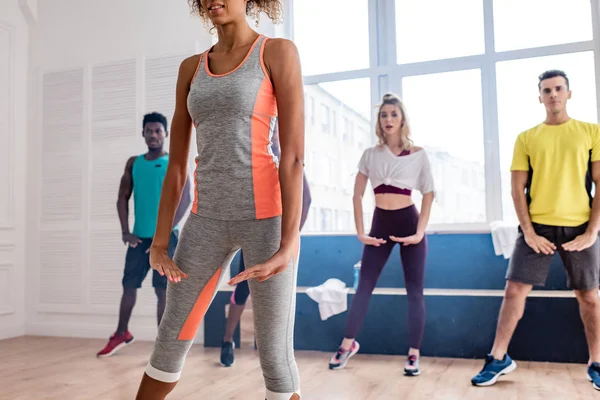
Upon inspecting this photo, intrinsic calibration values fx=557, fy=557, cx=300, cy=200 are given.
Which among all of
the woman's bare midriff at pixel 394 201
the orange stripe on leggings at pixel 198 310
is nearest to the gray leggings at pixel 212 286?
the orange stripe on leggings at pixel 198 310

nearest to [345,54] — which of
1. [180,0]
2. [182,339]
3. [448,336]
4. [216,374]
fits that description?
[180,0]

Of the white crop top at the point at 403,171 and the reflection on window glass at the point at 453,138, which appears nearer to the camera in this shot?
the white crop top at the point at 403,171

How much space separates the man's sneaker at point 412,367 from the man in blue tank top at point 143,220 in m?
1.49

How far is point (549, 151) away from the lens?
2611 millimetres

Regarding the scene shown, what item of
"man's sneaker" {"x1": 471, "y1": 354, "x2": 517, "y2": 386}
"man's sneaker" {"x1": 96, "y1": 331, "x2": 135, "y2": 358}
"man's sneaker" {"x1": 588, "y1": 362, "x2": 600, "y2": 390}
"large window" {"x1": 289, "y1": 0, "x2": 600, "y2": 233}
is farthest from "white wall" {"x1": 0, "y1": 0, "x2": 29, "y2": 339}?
"man's sneaker" {"x1": 588, "y1": 362, "x2": 600, "y2": 390}

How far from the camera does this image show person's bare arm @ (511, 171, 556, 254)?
8.35 ft

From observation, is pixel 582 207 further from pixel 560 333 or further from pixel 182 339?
pixel 182 339

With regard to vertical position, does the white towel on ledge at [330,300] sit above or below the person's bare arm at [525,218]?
below

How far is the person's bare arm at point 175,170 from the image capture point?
123 cm

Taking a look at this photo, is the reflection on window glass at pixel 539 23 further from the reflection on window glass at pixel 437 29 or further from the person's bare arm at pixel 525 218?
the person's bare arm at pixel 525 218

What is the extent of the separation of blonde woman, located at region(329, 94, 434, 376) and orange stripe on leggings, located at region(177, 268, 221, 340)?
6.43 ft

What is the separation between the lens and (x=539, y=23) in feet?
13.1

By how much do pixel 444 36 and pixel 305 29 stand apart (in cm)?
113

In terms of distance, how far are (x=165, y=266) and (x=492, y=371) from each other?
1.96 m
